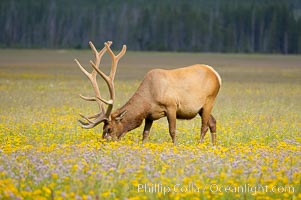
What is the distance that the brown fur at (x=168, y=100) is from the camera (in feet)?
43.5

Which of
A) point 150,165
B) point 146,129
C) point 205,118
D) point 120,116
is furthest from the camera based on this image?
point 205,118

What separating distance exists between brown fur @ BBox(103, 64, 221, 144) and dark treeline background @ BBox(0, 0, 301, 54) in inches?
3936

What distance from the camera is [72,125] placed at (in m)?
16.1

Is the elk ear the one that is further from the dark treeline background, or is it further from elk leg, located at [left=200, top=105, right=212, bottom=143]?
the dark treeline background

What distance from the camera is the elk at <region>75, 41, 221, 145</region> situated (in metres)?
13.2

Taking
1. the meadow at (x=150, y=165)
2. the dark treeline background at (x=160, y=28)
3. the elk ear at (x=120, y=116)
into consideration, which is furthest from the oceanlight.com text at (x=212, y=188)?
the dark treeline background at (x=160, y=28)

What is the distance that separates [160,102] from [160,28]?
109 m

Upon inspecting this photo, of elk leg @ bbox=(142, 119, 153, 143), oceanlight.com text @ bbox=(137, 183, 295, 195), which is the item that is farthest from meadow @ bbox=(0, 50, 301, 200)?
elk leg @ bbox=(142, 119, 153, 143)

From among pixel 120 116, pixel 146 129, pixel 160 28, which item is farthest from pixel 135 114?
pixel 160 28

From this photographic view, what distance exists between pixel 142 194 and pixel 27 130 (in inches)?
285

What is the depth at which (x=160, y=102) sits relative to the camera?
1329cm

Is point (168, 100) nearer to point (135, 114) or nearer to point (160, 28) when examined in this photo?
point (135, 114)

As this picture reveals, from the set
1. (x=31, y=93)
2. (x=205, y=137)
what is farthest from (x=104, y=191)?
(x=31, y=93)

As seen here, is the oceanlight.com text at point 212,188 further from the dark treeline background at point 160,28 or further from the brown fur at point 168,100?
the dark treeline background at point 160,28
